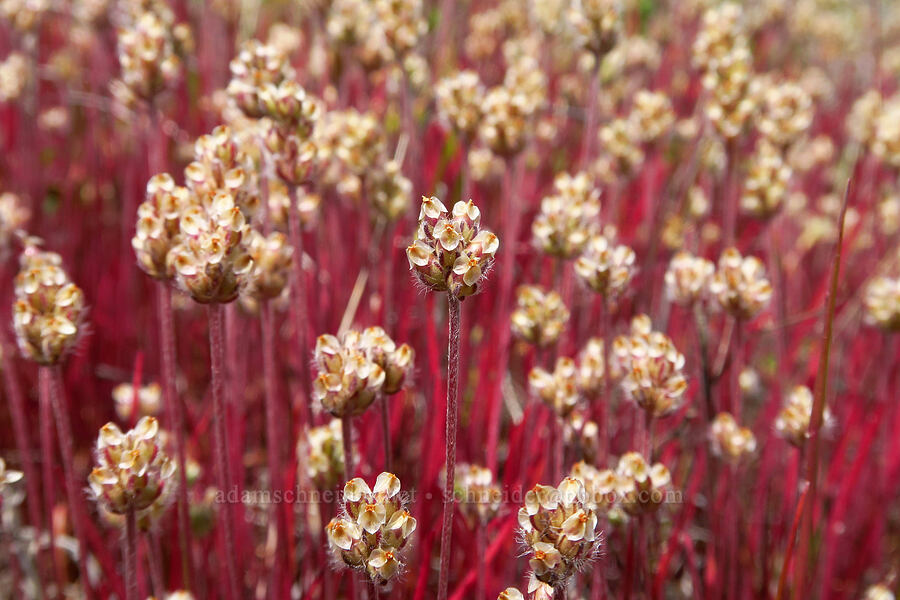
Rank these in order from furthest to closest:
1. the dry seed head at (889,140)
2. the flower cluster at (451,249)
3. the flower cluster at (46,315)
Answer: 1. the dry seed head at (889,140)
2. the flower cluster at (46,315)
3. the flower cluster at (451,249)

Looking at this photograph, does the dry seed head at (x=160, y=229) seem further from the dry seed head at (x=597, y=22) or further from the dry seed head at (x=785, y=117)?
the dry seed head at (x=785, y=117)

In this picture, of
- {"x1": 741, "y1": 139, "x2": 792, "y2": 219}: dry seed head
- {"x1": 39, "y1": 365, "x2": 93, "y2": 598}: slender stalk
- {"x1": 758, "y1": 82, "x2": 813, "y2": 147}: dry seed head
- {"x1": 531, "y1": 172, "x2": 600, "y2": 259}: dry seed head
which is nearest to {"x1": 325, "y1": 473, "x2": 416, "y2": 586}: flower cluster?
{"x1": 39, "y1": 365, "x2": 93, "y2": 598}: slender stalk

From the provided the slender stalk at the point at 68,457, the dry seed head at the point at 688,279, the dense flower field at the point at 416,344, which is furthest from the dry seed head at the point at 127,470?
the dry seed head at the point at 688,279

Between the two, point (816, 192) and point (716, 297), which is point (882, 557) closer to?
point (716, 297)

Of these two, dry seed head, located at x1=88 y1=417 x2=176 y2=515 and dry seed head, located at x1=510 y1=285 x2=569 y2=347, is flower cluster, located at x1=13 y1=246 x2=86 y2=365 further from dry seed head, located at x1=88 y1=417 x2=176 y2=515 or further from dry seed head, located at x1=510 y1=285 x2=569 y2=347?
dry seed head, located at x1=510 y1=285 x2=569 y2=347

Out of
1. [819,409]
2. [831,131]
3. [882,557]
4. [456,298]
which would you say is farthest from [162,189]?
[831,131]

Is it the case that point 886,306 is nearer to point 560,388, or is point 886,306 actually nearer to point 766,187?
point 766,187
